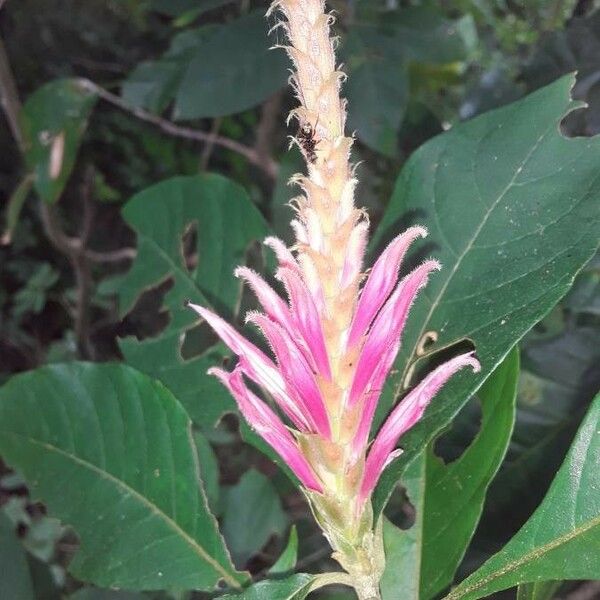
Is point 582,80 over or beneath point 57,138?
beneath

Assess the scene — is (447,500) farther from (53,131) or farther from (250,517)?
(53,131)

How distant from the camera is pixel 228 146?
2.05m

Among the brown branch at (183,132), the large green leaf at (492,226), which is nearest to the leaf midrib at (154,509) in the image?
the large green leaf at (492,226)

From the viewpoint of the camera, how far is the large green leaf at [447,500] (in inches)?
28.8

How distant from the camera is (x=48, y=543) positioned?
2.26 m

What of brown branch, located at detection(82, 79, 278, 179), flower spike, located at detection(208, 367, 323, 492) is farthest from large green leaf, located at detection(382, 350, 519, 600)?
brown branch, located at detection(82, 79, 278, 179)

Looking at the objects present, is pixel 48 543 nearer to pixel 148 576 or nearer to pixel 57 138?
pixel 57 138

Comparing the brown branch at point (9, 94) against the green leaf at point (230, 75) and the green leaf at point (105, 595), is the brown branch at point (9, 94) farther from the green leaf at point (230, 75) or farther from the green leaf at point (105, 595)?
the green leaf at point (105, 595)

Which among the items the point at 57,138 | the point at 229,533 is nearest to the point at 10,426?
the point at 229,533

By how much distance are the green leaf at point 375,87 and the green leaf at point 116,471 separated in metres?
0.84

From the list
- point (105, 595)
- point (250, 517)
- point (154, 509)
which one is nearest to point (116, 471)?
point (154, 509)

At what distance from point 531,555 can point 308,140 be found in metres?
0.43

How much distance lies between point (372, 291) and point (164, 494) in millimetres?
446

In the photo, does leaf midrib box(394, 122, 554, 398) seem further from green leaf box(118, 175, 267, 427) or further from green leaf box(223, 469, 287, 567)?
green leaf box(223, 469, 287, 567)
